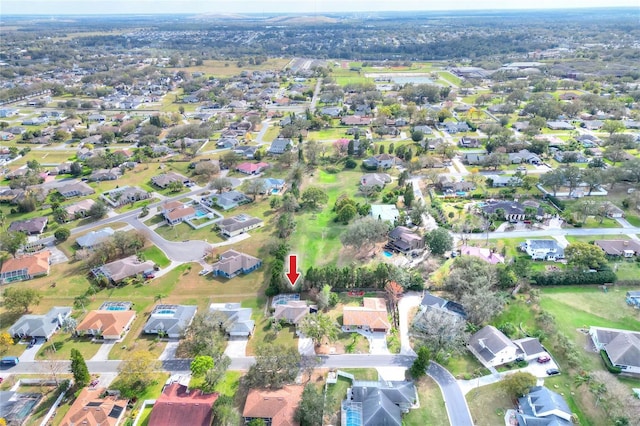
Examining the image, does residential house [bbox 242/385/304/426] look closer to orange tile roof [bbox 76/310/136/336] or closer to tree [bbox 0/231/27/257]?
orange tile roof [bbox 76/310/136/336]

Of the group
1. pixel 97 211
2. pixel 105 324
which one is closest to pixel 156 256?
pixel 105 324

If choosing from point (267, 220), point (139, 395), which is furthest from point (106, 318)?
point (267, 220)

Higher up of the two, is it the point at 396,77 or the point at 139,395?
the point at 396,77

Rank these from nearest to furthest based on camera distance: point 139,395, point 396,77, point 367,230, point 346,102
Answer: point 139,395, point 367,230, point 346,102, point 396,77

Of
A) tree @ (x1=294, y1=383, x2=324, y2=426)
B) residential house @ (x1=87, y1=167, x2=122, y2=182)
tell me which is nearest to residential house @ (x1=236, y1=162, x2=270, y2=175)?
residential house @ (x1=87, y1=167, x2=122, y2=182)

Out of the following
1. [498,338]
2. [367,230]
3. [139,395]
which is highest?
[367,230]

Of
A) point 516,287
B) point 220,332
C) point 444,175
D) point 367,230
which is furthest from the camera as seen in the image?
point 444,175

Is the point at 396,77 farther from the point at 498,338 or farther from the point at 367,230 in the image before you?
the point at 498,338

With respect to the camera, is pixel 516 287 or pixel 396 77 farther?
pixel 396 77
